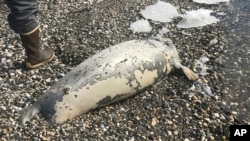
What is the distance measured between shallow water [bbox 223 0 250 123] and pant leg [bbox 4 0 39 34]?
2.11 meters

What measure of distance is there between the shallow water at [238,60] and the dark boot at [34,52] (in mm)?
1976

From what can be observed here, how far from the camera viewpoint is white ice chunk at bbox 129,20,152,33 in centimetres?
487

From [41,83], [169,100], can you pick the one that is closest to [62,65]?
[41,83]

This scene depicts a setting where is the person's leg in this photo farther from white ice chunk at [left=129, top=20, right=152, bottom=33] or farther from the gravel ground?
white ice chunk at [left=129, top=20, right=152, bottom=33]

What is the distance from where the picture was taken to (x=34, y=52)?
13.3ft

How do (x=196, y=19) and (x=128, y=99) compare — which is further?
(x=196, y=19)

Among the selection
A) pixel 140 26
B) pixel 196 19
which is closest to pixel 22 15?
pixel 140 26

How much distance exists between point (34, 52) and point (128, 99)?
1.17 m

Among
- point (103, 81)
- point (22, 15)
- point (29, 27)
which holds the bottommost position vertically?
point (103, 81)

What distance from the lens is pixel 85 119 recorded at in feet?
11.3

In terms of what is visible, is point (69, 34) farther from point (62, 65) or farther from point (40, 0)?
point (40, 0)

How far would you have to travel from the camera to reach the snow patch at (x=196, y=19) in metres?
4.94

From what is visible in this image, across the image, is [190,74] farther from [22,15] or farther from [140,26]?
[22,15]

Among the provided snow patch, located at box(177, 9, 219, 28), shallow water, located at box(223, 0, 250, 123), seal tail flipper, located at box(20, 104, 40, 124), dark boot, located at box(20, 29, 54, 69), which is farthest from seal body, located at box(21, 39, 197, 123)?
snow patch, located at box(177, 9, 219, 28)
